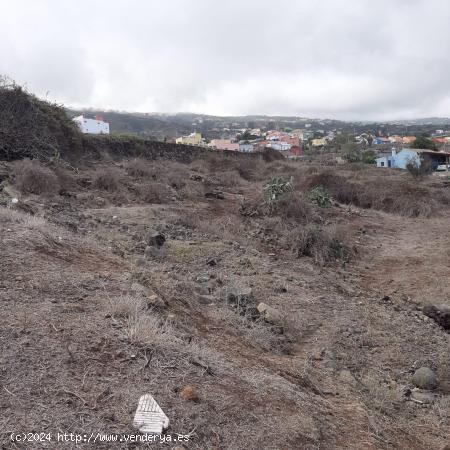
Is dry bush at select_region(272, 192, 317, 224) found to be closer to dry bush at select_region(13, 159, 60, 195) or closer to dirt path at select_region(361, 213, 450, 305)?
dirt path at select_region(361, 213, 450, 305)

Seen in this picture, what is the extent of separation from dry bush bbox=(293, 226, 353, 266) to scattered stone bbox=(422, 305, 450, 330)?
2.06 meters

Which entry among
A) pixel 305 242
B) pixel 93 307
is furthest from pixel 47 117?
pixel 93 307

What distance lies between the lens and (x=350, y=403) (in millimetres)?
3035

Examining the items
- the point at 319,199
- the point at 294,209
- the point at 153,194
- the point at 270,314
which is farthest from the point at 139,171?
the point at 270,314

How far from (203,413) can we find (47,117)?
51.6 ft

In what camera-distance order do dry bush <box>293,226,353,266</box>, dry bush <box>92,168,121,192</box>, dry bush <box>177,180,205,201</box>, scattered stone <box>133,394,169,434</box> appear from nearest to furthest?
scattered stone <box>133,394,169,434</box>
dry bush <box>293,226,353,266</box>
dry bush <box>92,168,121,192</box>
dry bush <box>177,180,205,201</box>

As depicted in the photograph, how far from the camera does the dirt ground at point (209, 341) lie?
2217 mm

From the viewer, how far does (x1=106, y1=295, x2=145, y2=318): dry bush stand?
10.3 feet

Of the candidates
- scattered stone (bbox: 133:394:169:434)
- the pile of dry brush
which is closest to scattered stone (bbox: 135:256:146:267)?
scattered stone (bbox: 133:394:169:434)

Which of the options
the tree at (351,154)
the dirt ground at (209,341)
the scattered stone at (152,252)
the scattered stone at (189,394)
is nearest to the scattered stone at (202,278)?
the dirt ground at (209,341)

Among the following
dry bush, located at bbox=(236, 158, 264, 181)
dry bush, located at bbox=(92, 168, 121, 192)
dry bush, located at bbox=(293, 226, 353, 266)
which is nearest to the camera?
dry bush, located at bbox=(293, 226, 353, 266)

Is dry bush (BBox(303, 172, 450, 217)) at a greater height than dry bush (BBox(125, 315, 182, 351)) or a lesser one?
lesser

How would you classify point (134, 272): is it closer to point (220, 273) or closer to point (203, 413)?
point (220, 273)

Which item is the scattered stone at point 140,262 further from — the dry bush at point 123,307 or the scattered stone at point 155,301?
the dry bush at point 123,307
